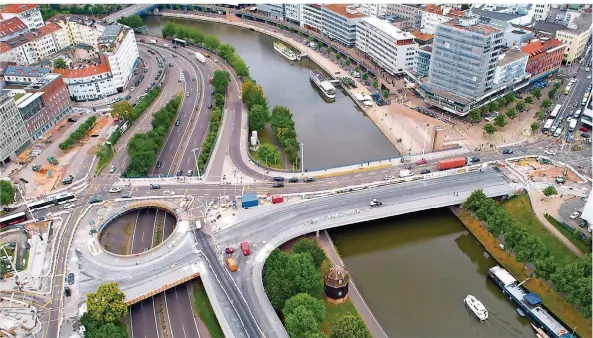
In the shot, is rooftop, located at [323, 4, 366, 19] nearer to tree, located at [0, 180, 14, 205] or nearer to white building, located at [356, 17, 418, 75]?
white building, located at [356, 17, 418, 75]

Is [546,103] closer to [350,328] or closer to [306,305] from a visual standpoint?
[350,328]

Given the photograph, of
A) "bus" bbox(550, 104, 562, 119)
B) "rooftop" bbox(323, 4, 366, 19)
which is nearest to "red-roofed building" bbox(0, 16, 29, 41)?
"rooftop" bbox(323, 4, 366, 19)

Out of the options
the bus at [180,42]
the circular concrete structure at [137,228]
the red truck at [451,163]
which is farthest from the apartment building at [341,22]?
the circular concrete structure at [137,228]

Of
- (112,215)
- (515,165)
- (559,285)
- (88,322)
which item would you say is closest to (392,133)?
Result: (515,165)

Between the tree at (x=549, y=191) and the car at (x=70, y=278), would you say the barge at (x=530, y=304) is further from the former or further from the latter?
the car at (x=70, y=278)

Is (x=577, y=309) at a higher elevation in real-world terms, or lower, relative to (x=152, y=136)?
lower

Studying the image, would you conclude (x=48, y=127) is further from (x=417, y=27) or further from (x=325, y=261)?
(x=417, y=27)

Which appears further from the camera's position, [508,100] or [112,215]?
[508,100]
